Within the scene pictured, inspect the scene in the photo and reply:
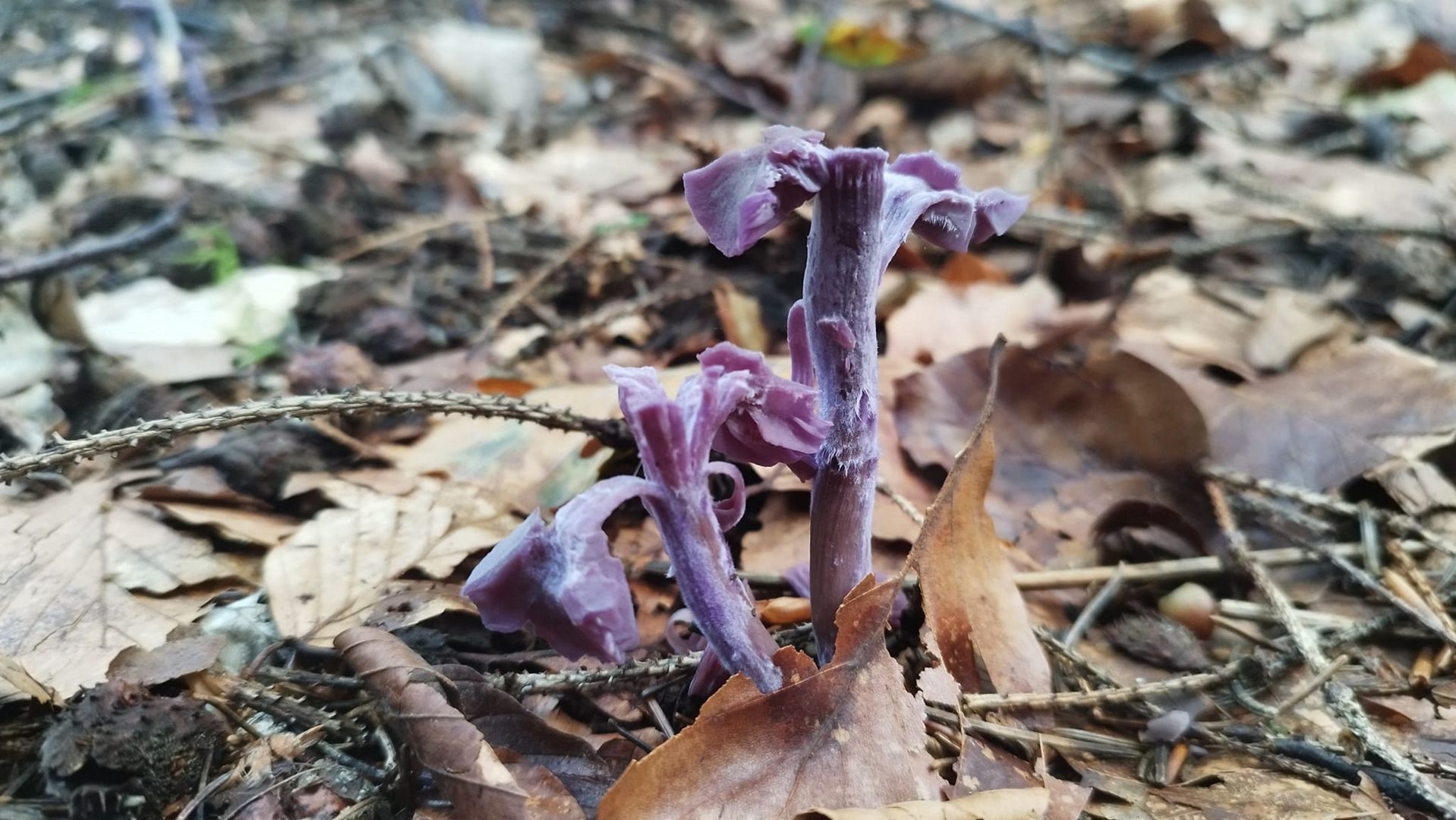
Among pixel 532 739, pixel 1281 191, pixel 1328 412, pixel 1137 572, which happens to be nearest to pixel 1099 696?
pixel 1137 572

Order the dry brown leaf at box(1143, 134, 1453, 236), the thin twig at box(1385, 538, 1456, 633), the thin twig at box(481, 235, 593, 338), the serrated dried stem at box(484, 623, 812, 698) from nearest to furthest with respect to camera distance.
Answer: the serrated dried stem at box(484, 623, 812, 698) < the thin twig at box(1385, 538, 1456, 633) < the thin twig at box(481, 235, 593, 338) < the dry brown leaf at box(1143, 134, 1453, 236)

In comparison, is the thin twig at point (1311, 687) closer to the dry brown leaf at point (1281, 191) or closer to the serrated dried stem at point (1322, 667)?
the serrated dried stem at point (1322, 667)

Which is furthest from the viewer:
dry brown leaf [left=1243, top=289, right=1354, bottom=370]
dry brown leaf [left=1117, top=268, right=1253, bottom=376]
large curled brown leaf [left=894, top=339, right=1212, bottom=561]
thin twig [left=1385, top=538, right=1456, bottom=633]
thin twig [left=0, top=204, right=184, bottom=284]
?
dry brown leaf [left=1117, top=268, right=1253, bottom=376]

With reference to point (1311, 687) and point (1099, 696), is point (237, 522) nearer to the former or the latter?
point (1099, 696)

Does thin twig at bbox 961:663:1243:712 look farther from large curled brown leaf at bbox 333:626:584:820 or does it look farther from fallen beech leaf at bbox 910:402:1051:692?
large curled brown leaf at bbox 333:626:584:820

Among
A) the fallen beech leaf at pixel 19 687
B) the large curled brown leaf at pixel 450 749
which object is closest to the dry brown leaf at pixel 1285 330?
the large curled brown leaf at pixel 450 749

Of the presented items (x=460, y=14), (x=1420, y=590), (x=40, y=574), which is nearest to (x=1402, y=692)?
(x=1420, y=590)

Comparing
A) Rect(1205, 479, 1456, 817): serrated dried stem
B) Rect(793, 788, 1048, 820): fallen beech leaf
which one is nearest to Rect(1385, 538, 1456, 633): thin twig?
Rect(1205, 479, 1456, 817): serrated dried stem
